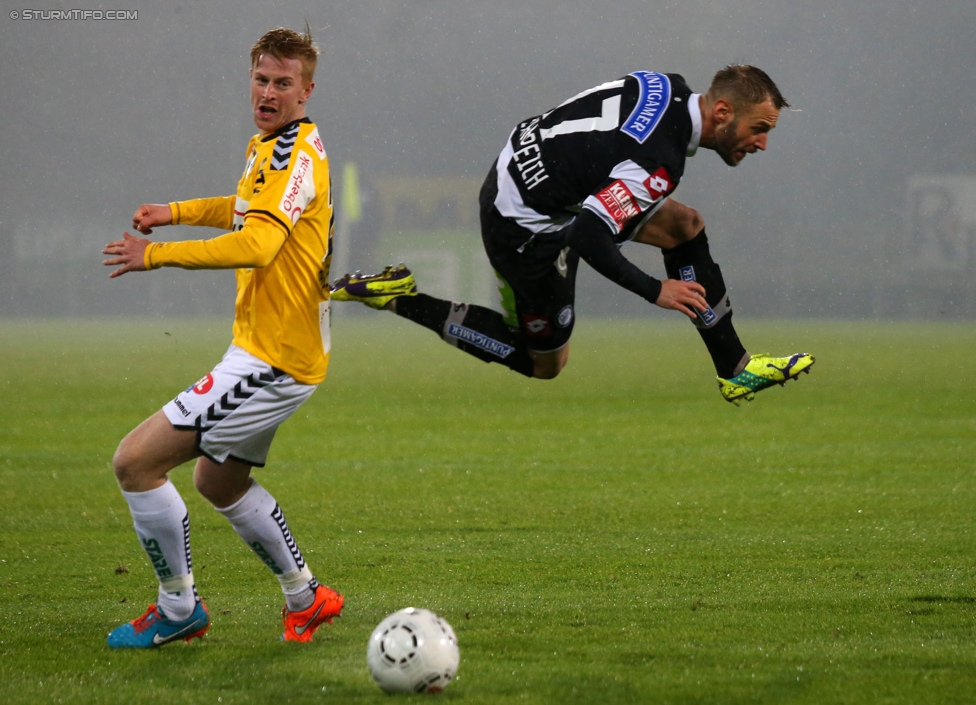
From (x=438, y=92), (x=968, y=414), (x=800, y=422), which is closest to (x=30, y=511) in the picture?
(x=800, y=422)

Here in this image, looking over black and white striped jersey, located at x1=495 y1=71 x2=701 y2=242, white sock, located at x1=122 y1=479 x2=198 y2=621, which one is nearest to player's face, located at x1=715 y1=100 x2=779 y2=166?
black and white striped jersey, located at x1=495 y1=71 x2=701 y2=242

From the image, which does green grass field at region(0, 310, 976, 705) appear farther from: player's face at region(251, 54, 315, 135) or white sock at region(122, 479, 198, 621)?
player's face at region(251, 54, 315, 135)

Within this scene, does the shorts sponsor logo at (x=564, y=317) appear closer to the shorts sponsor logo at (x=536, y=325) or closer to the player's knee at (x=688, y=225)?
the shorts sponsor logo at (x=536, y=325)

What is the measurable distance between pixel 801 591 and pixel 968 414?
8457 millimetres

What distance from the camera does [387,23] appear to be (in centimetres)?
2516

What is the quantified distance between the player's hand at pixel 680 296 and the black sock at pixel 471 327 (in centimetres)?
103

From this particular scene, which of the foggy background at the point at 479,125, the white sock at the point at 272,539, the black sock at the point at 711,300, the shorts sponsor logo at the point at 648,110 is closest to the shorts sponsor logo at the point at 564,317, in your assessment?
the black sock at the point at 711,300

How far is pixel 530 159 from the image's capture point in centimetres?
521

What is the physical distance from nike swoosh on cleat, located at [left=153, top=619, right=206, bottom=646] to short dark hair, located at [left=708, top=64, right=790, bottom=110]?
115 inches

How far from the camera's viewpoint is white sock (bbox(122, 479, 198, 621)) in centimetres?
430

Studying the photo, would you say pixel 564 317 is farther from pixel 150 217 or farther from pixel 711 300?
pixel 150 217

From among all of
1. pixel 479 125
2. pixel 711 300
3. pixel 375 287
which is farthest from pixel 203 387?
pixel 479 125

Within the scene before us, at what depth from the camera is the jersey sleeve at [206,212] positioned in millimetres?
4762

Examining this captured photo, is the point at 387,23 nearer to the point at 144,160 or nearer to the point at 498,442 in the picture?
the point at 144,160
